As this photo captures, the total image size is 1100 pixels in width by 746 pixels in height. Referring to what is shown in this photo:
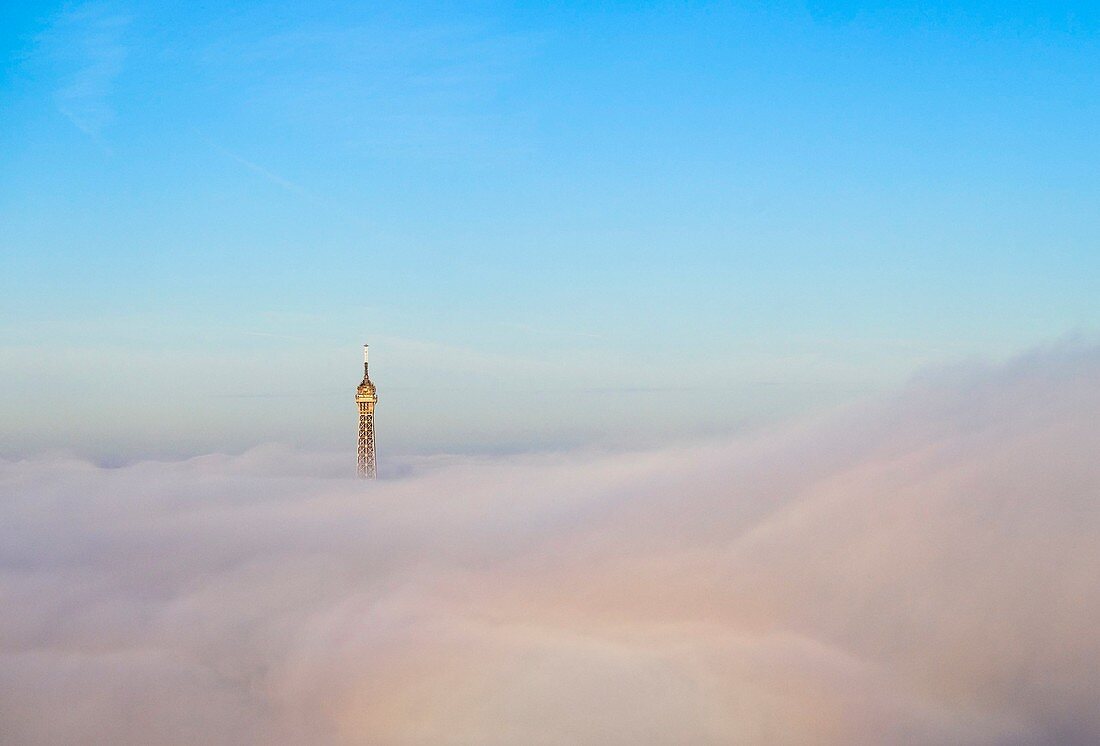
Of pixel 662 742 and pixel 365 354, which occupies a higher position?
pixel 365 354

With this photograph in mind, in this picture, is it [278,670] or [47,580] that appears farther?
[47,580]

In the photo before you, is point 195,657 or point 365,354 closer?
point 195,657

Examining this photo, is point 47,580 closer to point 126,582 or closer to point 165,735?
point 126,582

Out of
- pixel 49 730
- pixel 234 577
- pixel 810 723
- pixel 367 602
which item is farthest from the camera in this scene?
pixel 234 577

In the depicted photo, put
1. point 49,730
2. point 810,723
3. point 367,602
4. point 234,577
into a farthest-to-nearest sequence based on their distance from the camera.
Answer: point 234,577, point 367,602, point 810,723, point 49,730

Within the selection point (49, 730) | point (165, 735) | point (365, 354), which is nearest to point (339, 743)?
point (165, 735)

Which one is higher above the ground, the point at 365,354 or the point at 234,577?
the point at 365,354

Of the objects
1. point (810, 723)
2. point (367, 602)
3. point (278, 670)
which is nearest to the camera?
point (810, 723)

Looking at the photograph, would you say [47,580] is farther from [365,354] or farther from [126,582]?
[365,354]

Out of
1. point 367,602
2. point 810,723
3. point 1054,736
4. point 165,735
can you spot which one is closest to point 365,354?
point 367,602
